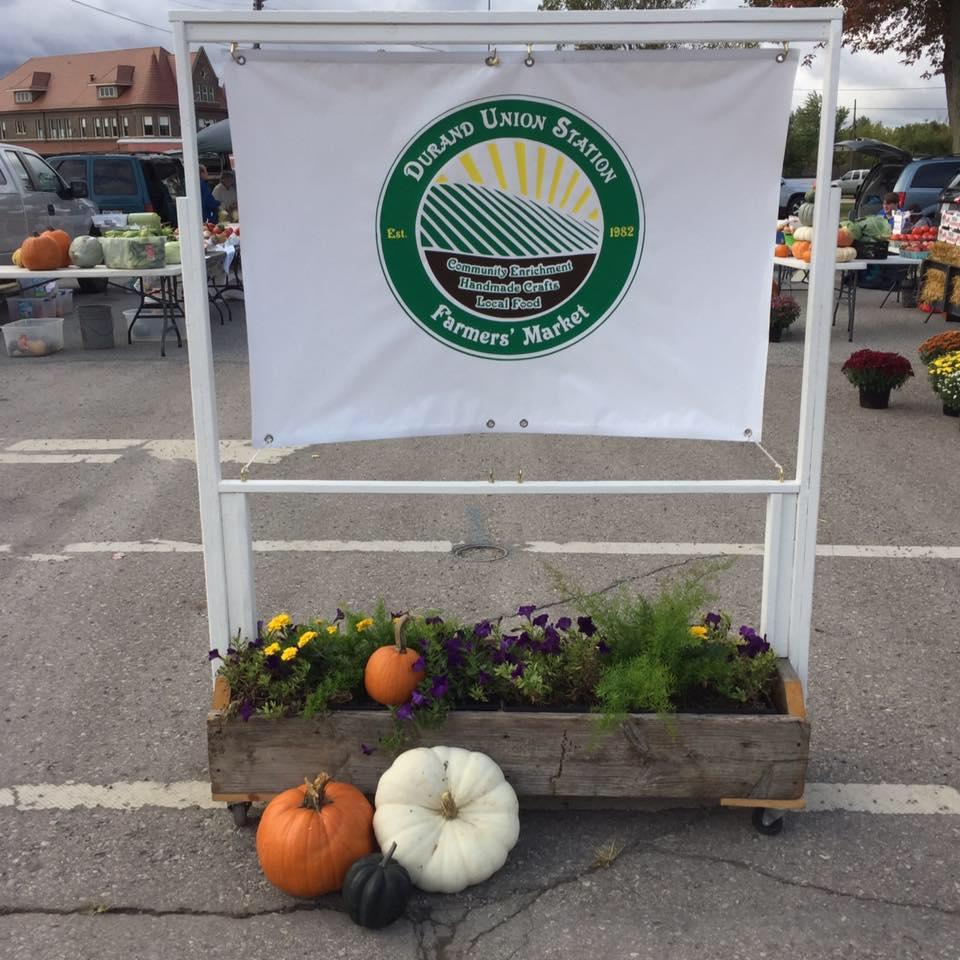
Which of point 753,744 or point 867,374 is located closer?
point 753,744

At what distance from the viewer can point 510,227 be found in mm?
3176

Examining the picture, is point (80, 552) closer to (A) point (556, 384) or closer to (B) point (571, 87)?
(A) point (556, 384)

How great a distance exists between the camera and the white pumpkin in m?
3.06

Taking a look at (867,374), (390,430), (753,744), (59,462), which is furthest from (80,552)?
(867,374)

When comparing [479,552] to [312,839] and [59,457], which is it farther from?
[59,457]

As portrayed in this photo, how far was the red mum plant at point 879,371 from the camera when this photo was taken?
367 inches

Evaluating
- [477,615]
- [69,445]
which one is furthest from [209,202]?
[477,615]

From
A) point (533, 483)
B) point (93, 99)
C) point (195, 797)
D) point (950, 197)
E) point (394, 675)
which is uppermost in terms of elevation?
point (93, 99)

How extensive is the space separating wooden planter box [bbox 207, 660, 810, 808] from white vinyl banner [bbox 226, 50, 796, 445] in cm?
87

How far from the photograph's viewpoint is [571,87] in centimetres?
307

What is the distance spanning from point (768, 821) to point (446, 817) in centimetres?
102

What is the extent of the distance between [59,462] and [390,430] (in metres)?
5.36

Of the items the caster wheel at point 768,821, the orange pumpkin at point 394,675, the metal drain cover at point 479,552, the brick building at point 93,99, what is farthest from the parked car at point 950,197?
the brick building at point 93,99

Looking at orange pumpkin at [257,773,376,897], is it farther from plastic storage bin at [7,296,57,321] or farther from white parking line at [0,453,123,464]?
plastic storage bin at [7,296,57,321]
